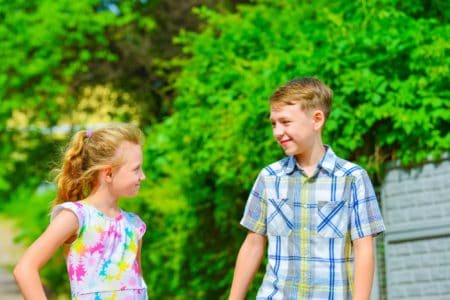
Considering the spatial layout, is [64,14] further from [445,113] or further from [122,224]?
[122,224]

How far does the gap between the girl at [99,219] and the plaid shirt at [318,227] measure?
54 centimetres

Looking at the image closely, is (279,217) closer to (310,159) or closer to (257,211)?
(257,211)

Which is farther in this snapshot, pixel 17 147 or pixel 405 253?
pixel 17 147

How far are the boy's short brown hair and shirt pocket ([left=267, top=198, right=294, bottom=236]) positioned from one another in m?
0.39

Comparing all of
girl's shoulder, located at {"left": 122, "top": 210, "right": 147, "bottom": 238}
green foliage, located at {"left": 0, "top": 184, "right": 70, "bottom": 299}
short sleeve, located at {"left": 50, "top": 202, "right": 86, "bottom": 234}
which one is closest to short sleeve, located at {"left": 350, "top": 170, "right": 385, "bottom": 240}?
girl's shoulder, located at {"left": 122, "top": 210, "right": 147, "bottom": 238}

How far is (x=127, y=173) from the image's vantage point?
13.3 feet

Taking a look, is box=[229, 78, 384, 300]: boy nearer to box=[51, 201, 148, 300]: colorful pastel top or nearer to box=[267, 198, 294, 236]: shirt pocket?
box=[267, 198, 294, 236]: shirt pocket

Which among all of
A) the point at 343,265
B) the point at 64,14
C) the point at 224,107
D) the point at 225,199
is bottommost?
the point at 343,265

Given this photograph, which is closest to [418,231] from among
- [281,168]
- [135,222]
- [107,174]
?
[281,168]

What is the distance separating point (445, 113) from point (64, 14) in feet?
28.5

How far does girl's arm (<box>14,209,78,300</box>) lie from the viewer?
358 cm

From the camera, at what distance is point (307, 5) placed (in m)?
8.62

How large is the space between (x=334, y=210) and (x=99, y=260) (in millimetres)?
923

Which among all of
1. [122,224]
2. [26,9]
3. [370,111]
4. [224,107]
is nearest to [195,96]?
[224,107]
